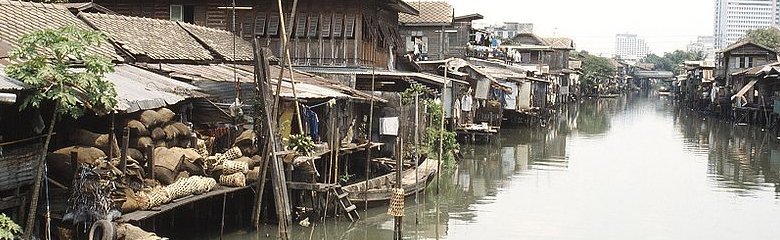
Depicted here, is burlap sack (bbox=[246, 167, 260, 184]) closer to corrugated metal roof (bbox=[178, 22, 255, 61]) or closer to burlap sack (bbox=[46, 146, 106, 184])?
burlap sack (bbox=[46, 146, 106, 184])

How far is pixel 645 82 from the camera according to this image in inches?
5049

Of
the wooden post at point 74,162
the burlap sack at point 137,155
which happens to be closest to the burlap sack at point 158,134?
the burlap sack at point 137,155

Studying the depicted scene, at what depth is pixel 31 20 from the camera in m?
14.6

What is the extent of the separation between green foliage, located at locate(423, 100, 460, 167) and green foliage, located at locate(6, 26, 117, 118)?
1236cm

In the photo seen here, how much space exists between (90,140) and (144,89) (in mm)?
1774

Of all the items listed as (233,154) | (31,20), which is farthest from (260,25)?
(233,154)

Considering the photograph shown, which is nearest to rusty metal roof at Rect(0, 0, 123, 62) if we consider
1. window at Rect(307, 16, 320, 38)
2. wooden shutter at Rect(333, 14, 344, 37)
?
window at Rect(307, 16, 320, 38)

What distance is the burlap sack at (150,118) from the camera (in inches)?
481

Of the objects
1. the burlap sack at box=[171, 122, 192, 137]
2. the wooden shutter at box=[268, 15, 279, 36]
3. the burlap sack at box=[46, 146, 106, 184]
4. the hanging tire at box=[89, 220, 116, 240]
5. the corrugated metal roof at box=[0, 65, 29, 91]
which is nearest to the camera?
the corrugated metal roof at box=[0, 65, 29, 91]

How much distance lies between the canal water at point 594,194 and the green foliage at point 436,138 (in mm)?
448

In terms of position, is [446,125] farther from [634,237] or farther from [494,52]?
[494,52]

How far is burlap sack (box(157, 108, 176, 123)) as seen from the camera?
1268cm

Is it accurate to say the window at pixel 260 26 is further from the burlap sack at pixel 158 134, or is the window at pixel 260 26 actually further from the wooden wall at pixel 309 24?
the burlap sack at pixel 158 134

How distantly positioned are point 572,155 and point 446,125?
19.3 ft
